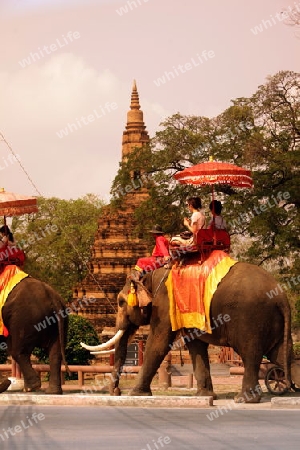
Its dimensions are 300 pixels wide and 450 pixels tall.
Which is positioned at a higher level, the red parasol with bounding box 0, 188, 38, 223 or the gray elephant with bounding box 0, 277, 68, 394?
the red parasol with bounding box 0, 188, 38, 223

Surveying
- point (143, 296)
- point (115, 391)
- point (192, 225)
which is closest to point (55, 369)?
point (115, 391)

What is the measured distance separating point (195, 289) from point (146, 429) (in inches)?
138

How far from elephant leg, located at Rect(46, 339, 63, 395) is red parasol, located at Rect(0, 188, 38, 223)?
2.14 m

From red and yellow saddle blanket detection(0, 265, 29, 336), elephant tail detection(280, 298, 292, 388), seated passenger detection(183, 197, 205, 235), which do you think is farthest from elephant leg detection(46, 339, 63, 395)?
elephant tail detection(280, 298, 292, 388)

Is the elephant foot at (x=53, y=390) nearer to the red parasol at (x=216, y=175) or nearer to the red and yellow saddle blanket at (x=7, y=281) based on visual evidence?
the red and yellow saddle blanket at (x=7, y=281)

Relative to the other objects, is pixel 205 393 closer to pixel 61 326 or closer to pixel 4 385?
pixel 61 326

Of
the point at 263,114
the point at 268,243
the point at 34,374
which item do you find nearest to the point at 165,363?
the point at 34,374

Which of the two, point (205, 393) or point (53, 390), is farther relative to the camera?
point (53, 390)

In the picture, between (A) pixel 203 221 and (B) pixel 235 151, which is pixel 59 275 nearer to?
(B) pixel 235 151

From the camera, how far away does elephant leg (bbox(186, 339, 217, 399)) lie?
57.0ft

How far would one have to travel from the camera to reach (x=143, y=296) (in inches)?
674

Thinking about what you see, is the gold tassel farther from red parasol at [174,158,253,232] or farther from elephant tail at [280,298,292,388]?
elephant tail at [280,298,292,388]

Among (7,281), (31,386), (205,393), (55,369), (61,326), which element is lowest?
(205,393)

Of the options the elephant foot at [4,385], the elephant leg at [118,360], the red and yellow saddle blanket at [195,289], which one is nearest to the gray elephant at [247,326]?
the red and yellow saddle blanket at [195,289]
